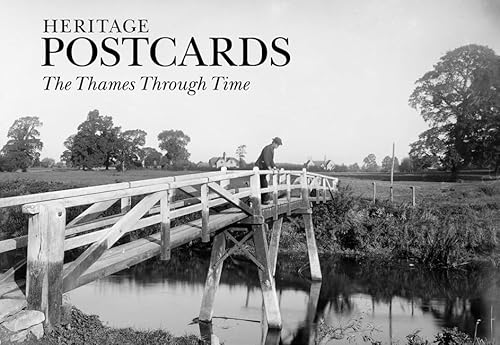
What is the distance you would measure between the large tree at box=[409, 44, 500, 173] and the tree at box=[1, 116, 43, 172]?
33141 millimetres

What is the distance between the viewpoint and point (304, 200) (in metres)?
18.0

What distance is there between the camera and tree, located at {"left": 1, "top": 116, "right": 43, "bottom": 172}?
47906mm

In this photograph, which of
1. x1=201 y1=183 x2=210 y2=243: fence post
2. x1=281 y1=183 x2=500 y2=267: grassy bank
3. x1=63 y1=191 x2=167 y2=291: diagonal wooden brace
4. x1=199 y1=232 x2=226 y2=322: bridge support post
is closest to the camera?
x1=63 y1=191 x2=167 y2=291: diagonal wooden brace

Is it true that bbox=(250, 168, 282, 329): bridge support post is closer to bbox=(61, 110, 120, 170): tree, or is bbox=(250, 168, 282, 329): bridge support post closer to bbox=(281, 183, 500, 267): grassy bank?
bbox=(281, 183, 500, 267): grassy bank

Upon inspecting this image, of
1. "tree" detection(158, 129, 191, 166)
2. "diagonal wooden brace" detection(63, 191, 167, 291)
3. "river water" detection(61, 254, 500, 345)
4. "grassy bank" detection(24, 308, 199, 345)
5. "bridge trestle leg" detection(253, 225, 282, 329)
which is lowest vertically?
"river water" detection(61, 254, 500, 345)

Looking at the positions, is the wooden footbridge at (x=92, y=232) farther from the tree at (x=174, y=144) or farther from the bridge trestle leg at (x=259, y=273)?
the tree at (x=174, y=144)

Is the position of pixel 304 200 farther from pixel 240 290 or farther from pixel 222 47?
pixel 222 47

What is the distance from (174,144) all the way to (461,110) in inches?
2280

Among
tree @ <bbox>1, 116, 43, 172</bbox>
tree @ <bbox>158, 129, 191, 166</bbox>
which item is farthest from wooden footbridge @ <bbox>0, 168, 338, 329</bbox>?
tree @ <bbox>158, 129, 191, 166</bbox>

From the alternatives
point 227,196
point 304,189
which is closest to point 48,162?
point 304,189

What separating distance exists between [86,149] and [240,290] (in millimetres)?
52501

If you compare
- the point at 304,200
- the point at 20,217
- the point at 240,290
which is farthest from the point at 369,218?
the point at 20,217

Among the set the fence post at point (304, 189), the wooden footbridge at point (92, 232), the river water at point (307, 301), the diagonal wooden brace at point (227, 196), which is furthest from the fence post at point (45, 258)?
the fence post at point (304, 189)

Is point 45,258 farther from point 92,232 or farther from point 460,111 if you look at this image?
point 460,111
